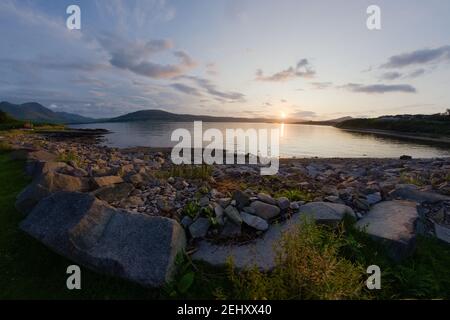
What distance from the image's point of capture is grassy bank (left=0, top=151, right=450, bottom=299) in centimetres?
411

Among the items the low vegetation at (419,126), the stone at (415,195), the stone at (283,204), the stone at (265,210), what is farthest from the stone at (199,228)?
the low vegetation at (419,126)

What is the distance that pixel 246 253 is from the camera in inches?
218

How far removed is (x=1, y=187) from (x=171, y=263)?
8.35 m

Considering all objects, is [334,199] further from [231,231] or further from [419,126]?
[419,126]

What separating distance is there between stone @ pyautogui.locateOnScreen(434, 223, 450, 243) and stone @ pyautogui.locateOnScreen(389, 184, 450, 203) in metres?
1.37

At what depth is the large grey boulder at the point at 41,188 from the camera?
697cm

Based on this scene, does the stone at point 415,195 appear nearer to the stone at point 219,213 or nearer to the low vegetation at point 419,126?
the stone at point 219,213

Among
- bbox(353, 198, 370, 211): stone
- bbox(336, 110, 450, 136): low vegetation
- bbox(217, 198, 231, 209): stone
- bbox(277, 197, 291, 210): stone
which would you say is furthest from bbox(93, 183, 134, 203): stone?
bbox(336, 110, 450, 136): low vegetation

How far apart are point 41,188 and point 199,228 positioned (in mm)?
4338

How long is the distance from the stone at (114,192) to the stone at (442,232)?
27.3 feet

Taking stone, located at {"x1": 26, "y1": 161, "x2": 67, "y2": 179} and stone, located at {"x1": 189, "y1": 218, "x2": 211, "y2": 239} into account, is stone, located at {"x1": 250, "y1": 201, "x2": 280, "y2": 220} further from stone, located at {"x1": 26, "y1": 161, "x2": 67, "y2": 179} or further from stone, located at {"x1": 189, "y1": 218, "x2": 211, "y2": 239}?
stone, located at {"x1": 26, "y1": 161, "x2": 67, "y2": 179}

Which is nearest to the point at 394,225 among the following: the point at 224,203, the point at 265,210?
the point at 265,210

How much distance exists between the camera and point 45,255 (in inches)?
219
